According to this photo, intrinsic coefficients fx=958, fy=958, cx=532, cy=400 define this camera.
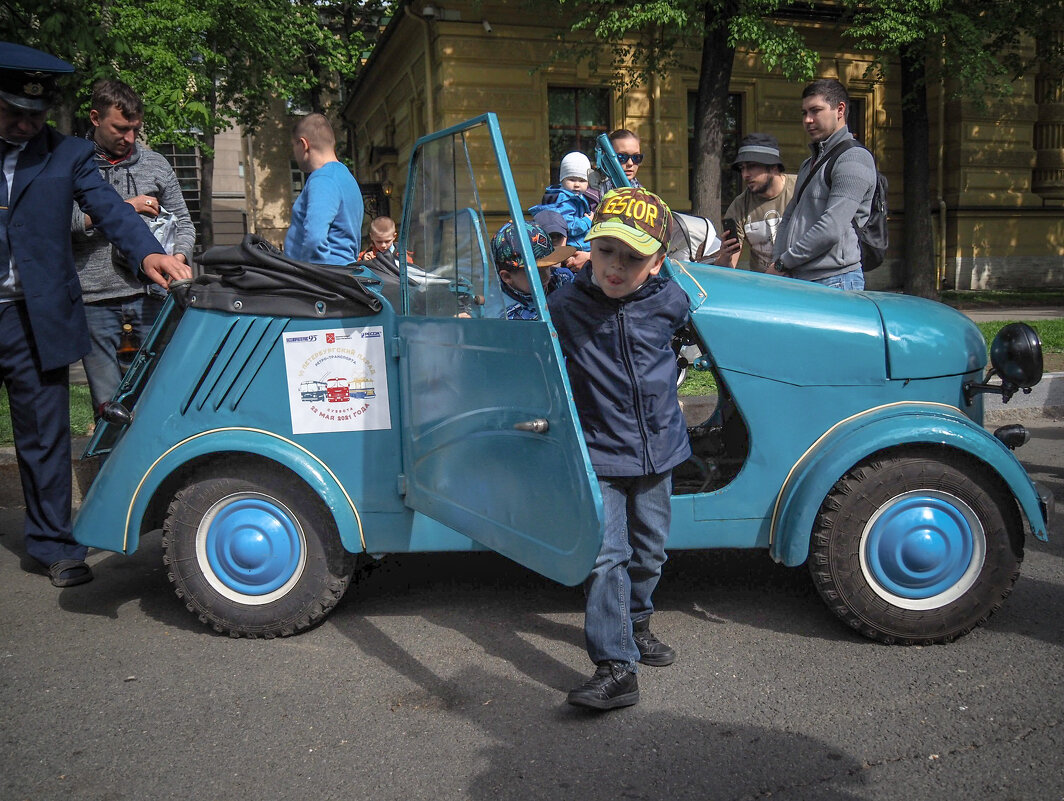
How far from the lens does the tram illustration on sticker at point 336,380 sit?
3334 mm

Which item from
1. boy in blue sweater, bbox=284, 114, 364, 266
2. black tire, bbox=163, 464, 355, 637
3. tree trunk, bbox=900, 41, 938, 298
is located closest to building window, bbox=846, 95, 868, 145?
tree trunk, bbox=900, 41, 938, 298

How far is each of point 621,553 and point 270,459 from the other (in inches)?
51.6

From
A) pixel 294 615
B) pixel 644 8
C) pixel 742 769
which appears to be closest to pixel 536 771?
pixel 742 769

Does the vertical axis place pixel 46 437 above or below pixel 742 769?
above

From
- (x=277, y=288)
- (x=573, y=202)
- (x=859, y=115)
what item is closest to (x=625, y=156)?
(x=573, y=202)

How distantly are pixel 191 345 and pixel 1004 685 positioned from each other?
285cm

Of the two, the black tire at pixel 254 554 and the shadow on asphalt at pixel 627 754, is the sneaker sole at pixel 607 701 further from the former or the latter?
the black tire at pixel 254 554

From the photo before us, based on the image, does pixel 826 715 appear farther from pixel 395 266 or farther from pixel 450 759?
pixel 395 266

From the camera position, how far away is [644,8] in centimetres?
1320

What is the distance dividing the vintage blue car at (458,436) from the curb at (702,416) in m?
1.73

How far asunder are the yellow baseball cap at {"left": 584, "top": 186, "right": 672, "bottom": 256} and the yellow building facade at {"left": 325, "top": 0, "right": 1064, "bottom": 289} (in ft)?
51.4

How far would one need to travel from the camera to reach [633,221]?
268 centimetres

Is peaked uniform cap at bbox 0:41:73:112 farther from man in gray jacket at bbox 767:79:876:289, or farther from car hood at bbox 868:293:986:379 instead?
car hood at bbox 868:293:986:379

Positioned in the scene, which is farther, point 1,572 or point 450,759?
point 1,572
